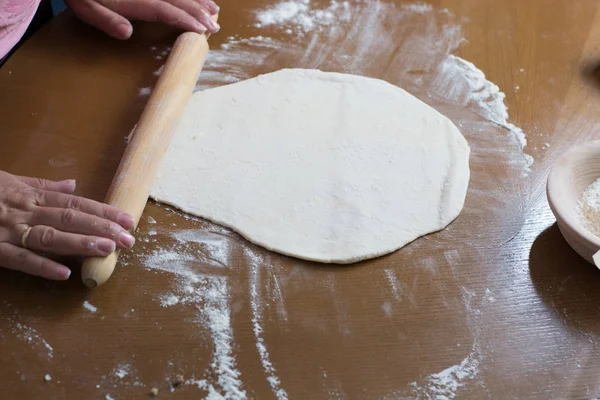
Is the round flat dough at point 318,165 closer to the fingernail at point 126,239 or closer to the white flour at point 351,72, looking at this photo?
the white flour at point 351,72

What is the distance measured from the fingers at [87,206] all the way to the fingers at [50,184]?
0.10 feet

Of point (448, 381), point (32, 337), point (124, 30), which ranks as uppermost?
point (124, 30)

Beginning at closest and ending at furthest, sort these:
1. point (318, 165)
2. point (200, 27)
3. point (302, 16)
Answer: point (318, 165)
point (200, 27)
point (302, 16)

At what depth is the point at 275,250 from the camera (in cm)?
119

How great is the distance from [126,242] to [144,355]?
209mm

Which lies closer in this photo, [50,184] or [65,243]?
[65,243]

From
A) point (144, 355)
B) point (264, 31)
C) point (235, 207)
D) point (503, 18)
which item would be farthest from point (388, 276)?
point (503, 18)

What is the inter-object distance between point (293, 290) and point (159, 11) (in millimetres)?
922

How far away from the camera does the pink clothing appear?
135cm

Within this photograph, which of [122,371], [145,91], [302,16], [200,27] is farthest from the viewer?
[302,16]

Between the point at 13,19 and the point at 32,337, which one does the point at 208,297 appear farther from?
the point at 13,19

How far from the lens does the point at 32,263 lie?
106 cm

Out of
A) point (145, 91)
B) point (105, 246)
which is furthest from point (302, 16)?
point (105, 246)

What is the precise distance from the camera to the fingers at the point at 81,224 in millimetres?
1084
